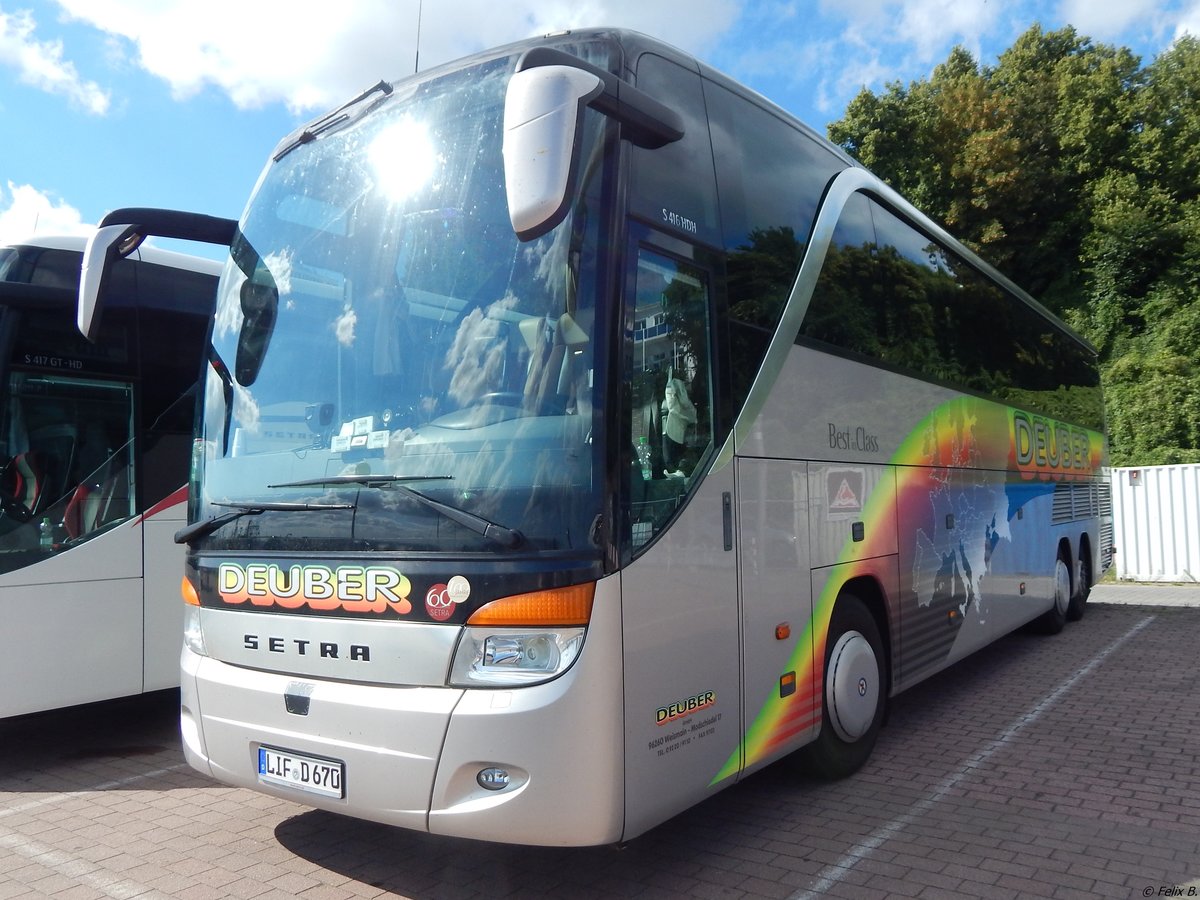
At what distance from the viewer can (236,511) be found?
14.0 feet

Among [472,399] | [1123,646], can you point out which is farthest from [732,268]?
[1123,646]

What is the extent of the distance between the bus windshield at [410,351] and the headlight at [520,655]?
0.33 m

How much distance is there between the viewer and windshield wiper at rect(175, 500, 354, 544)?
3943mm

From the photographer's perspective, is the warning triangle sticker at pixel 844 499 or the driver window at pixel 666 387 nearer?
the driver window at pixel 666 387

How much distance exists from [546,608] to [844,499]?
8.84 feet

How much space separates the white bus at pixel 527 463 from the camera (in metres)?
3.53

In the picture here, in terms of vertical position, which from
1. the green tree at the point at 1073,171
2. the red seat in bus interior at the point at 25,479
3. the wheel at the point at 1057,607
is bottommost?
the wheel at the point at 1057,607

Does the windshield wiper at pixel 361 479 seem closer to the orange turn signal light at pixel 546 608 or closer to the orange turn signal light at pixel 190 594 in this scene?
the orange turn signal light at pixel 546 608

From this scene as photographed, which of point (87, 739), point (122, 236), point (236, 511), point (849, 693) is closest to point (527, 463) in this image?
point (236, 511)

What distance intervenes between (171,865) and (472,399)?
275 centimetres

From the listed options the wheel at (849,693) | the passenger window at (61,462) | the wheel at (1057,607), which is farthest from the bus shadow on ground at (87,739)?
the wheel at (1057,607)

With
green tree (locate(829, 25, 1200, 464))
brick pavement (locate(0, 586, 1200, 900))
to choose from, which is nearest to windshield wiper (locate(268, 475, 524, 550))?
brick pavement (locate(0, 586, 1200, 900))

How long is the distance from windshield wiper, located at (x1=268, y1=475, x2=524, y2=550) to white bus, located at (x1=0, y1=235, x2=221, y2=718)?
332cm

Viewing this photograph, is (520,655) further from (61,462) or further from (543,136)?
(61,462)
